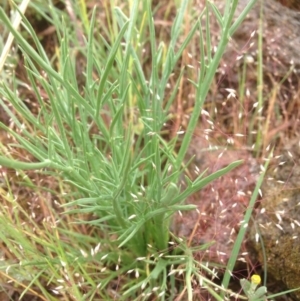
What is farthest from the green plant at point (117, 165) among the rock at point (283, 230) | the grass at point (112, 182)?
the rock at point (283, 230)

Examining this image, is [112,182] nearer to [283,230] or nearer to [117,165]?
[117,165]

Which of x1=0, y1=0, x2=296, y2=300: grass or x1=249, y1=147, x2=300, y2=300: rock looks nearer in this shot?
x1=0, y1=0, x2=296, y2=300: grass

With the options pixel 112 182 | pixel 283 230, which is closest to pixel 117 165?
pixel 112 182

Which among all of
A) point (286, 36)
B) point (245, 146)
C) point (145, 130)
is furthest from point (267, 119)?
point (145, 130)

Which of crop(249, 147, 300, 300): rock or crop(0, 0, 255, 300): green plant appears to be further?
crop(249, 147, 300, 300): rock

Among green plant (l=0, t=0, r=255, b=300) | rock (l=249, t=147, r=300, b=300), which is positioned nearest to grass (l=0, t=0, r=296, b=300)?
green plant (l=0, t=0, r=255, b=300)

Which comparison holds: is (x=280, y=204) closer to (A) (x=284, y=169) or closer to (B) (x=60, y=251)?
(A) (x=284, y=169)

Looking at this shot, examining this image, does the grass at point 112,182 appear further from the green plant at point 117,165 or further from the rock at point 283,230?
the rock at point 283,230

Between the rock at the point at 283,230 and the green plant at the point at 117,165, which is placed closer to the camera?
the green plant at the point at 117,165

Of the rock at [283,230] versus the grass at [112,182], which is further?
the rock at [283,230]

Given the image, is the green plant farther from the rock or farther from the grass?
the rock

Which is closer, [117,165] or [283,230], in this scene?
[117,165]
